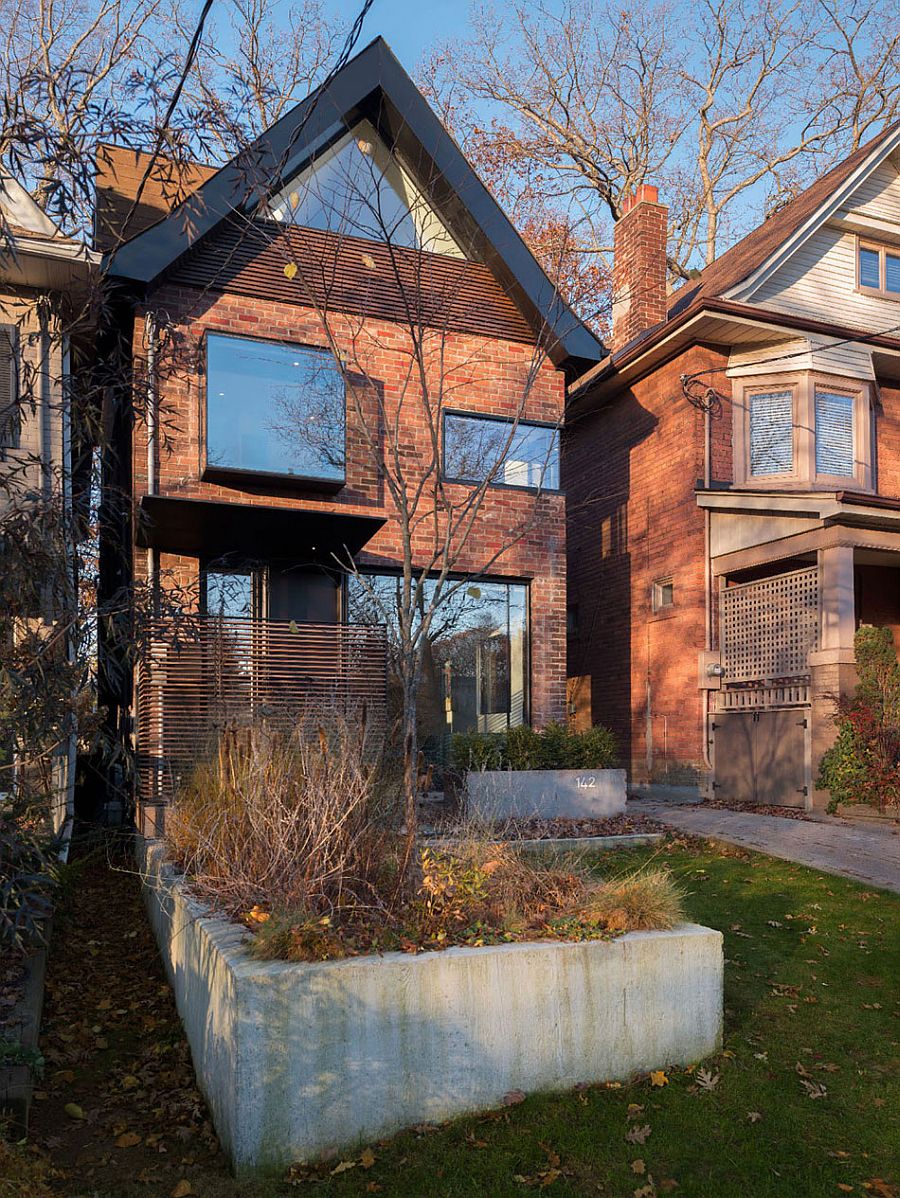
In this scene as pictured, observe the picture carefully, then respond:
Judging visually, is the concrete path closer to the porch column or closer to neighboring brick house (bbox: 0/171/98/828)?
the porch column

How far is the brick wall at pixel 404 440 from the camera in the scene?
11242 mm

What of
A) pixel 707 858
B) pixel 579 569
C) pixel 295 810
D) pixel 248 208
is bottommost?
pixel 707 858

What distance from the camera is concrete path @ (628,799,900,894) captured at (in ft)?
27.4

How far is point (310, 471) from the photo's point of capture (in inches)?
448

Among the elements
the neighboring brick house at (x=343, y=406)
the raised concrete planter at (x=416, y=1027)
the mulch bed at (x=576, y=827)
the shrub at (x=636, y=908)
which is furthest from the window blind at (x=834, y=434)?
the raised concrete planter at (x=416, y=1027)

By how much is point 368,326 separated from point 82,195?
752cm

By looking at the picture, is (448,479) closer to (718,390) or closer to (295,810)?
(718,390)

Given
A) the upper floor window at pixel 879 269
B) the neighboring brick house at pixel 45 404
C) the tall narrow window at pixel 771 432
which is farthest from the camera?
the upper floor window at pixel 879 269

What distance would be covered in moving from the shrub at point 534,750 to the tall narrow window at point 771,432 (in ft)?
19.1

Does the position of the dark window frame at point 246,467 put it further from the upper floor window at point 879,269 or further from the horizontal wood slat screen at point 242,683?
the upper floor window at point 879,269

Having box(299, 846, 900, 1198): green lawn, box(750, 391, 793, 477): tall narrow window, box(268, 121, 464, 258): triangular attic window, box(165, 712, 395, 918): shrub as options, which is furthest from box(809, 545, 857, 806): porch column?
box(165, 712, 395, 918): shrub

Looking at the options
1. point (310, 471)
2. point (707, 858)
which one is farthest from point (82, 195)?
point (707, 858)

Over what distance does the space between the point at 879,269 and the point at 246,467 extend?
36.9 feet

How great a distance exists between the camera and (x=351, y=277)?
1218cm
